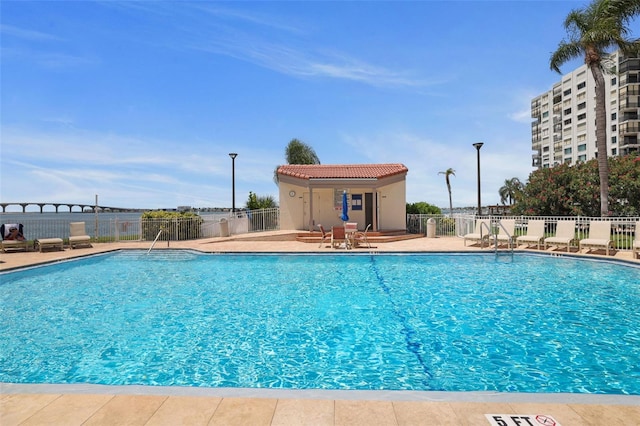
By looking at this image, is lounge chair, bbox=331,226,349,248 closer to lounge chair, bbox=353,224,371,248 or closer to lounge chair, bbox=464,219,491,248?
lounge chair, bbox=353,224,371,248

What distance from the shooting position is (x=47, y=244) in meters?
16.1

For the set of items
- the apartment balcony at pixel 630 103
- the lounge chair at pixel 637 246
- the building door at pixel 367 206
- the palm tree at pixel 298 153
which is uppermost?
the apartment balcony at pixel 630 103

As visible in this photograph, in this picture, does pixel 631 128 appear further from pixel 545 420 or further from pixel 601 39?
pixel 545 420

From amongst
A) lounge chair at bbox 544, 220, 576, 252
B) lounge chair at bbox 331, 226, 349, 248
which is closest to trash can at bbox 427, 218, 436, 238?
lounge chair at bbox 331, 226, 349, 248

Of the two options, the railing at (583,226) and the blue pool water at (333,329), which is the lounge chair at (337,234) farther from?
the railing at (583,226)

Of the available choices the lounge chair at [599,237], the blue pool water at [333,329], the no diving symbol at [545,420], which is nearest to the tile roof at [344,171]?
the lounge chair at [599,237]

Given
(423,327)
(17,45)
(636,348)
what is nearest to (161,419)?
(423,327)

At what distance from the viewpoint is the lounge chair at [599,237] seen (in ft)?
42.5

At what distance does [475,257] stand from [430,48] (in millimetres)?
8162

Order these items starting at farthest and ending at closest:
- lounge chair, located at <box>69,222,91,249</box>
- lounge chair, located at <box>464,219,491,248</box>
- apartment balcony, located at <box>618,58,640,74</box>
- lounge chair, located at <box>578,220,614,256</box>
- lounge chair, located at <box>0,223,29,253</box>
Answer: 1. apartment balcony, located at <box>618,58,640,74</box>
2. lounge chair, located at <box>69,222,91,249</box>
3. lounge chair, located at <box>0,223,29,253</box>
4. lounge chair, located at <box>464,219,491,248</box>
5. lounge chair, located at <box>578,220,614,256</box>

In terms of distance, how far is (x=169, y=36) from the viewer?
12.2 meters

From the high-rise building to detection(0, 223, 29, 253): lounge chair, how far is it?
58850 mm

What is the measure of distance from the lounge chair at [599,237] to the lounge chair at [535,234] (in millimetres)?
1370

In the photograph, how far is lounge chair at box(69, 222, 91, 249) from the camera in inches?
677
